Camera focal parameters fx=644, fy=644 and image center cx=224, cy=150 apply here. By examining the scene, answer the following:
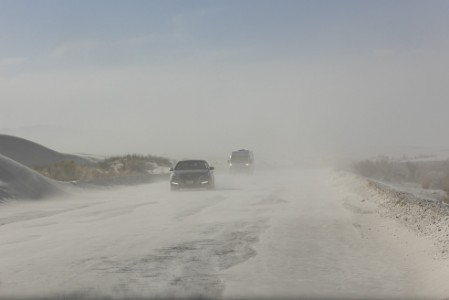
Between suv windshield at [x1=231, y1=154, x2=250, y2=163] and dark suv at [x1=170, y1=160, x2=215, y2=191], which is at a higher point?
suv windshield at [x1=231, y1=154, x2=250, y2=163]

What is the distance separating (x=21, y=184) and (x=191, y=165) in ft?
31.7

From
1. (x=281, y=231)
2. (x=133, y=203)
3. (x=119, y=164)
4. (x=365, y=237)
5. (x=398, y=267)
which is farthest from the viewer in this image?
(x=119, y=164)

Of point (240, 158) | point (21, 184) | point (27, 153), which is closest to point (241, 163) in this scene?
point (240, 158)

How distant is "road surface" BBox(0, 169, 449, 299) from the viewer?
8.09 m

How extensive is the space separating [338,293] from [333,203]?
1514 centimetres

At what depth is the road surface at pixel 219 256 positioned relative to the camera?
8.09 metres

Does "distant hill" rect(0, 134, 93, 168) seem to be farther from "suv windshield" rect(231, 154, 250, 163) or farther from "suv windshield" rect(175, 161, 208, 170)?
"suv windshield" rect(175, 161, 208, 170)

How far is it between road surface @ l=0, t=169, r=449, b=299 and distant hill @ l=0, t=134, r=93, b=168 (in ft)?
193

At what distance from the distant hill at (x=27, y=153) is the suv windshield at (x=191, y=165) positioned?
43.6 meters

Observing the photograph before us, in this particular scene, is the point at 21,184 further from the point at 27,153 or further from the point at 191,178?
the point at 27,153

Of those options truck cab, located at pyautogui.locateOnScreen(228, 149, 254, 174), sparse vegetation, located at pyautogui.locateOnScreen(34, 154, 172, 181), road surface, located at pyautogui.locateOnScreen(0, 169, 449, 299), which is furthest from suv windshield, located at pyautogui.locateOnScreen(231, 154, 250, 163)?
road surface, located at pyautogui.locateOnScreen(0, 169, 449, 299)

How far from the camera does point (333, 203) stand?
74.3ft

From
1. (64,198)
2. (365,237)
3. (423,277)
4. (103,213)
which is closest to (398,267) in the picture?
(423,277)

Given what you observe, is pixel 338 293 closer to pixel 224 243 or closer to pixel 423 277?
pixel 423 277
